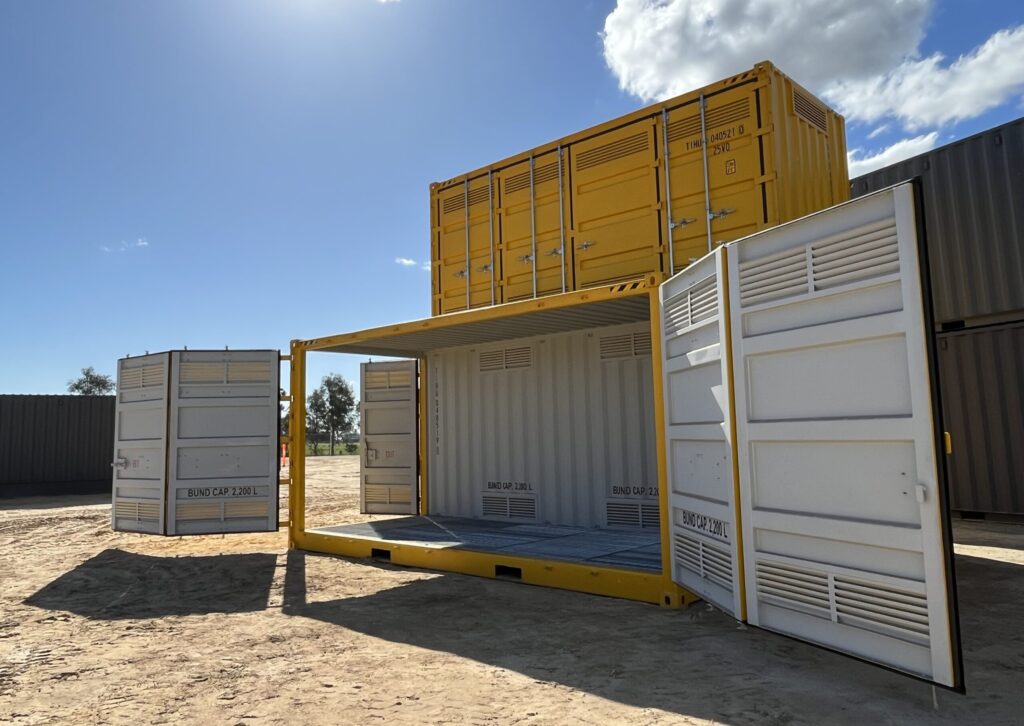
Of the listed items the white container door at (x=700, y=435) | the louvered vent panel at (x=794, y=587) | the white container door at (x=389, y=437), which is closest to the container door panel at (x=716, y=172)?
the white container door at (x=700, y=435)

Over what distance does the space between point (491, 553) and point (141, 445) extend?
5.35 metres

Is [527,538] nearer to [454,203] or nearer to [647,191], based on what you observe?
[647,191]

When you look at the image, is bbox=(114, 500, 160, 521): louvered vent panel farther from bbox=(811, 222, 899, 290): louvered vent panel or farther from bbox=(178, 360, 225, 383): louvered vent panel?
bbox=(811, 222, 899, 290): louvered vent panel

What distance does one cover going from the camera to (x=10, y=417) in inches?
722

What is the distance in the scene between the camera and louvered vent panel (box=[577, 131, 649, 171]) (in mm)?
8000

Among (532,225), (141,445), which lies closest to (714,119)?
(532,225)

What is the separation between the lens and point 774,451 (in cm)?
421

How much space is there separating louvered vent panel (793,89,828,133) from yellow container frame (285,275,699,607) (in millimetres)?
2900

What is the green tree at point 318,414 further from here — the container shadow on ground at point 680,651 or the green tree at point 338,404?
the container shadow on ground at point 680,651

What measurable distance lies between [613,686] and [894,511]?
6.17 feet

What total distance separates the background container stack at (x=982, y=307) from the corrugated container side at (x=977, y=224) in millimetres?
14

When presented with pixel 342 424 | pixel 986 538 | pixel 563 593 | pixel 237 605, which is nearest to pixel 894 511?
pixel 563 593

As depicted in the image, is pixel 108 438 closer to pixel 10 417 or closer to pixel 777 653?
pixel 10 417

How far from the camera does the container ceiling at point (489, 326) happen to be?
23.3ft
